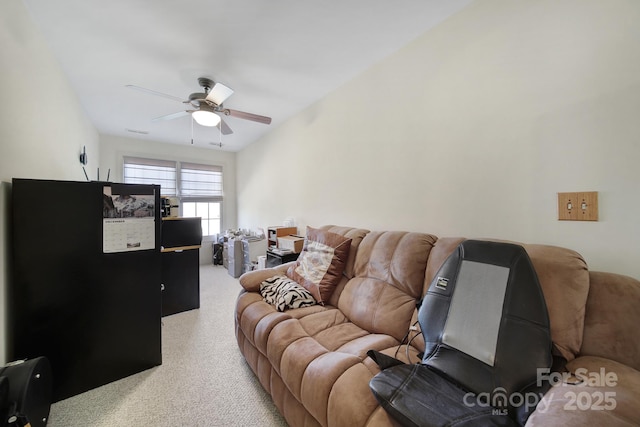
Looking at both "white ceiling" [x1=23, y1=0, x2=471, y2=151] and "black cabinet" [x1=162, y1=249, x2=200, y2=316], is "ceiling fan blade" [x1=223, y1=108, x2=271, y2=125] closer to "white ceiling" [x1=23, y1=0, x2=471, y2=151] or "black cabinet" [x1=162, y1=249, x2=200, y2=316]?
"white ceiling" [x1=23, y1=0, x2=471, y2=151]

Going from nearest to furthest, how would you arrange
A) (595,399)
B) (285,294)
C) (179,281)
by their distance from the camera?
(595,399)
(285,294)
(179,281)

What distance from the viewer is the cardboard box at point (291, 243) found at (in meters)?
2.96

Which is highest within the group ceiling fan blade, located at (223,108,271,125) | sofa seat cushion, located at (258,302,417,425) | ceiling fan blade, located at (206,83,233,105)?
ceiling fan blade, located at (206,83,233,105)

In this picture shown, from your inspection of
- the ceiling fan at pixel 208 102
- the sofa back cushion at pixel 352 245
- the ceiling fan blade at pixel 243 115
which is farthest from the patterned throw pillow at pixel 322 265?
the ceiling fan at pixel 208 102

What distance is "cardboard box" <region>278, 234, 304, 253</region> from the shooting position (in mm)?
2961

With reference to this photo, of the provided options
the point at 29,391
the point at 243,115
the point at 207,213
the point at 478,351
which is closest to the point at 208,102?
the point at 243,115

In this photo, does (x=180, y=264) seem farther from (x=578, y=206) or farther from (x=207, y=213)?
(x=578, y=206)

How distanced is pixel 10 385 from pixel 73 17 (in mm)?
2367

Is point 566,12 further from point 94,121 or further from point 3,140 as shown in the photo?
point 94,121

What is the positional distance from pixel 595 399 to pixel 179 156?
606cm

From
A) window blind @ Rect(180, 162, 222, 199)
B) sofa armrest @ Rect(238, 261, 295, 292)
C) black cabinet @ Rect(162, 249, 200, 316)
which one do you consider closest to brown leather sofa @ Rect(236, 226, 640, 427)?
sofa armrest @ Rect(238, 261, 295, 292)

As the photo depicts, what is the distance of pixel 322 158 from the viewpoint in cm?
299

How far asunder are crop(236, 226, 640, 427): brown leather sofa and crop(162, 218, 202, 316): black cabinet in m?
1.42

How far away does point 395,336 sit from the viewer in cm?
142
